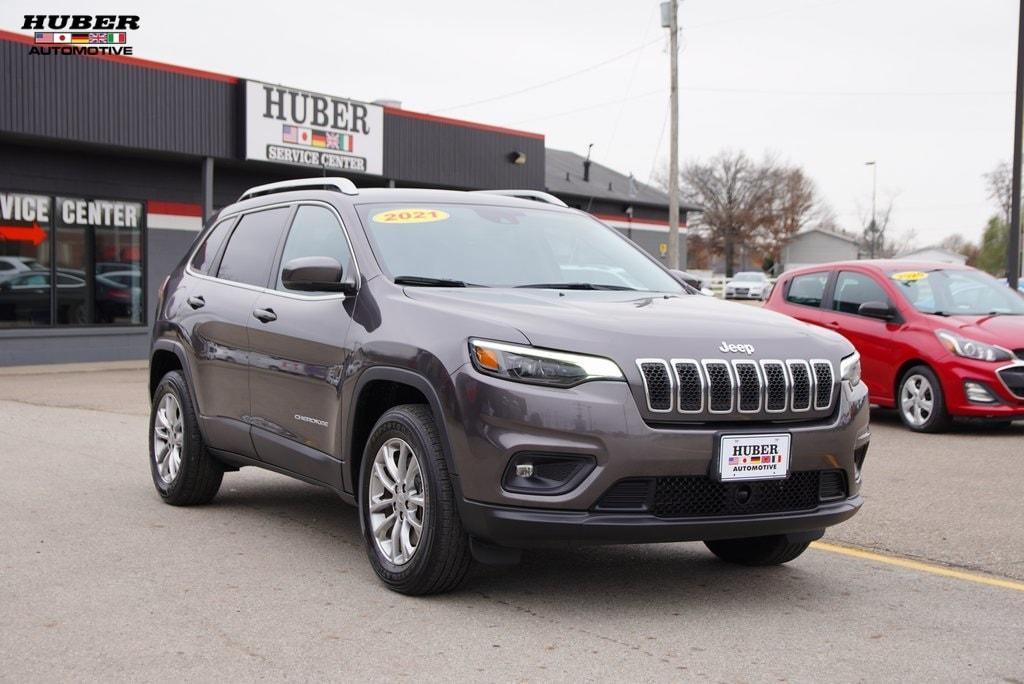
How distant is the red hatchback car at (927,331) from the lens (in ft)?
37.1

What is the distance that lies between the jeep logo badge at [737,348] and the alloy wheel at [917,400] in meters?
7.27

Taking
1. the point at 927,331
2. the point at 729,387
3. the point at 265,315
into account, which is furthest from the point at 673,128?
the point at 729,387

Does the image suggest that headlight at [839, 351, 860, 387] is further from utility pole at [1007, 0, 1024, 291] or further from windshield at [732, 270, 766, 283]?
windshield at [732, 270, 766, 283]

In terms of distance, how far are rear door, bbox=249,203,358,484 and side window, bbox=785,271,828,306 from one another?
7934 mm

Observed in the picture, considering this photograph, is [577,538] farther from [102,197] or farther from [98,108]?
[102,197]

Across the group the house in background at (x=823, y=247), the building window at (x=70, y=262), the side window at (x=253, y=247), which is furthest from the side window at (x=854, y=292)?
the house in background at (x=823, y=247)

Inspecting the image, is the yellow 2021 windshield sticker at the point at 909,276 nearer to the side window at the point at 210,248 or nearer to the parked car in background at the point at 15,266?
the side window at the point at 210,248

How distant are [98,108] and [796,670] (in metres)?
17.8

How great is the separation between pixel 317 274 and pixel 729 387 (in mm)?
1979

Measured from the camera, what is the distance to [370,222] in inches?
238

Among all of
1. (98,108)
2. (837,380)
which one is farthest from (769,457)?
(98,108)

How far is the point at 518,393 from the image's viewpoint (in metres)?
4.71

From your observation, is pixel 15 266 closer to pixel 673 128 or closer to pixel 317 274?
pixel 317 274

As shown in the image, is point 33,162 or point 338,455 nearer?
point 338,455
